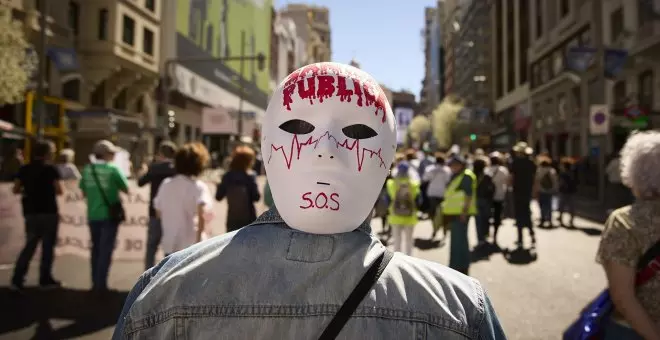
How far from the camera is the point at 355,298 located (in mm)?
1161

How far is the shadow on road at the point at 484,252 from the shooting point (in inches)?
324

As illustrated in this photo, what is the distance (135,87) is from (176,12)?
8.09 metres

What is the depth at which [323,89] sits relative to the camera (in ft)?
4.43

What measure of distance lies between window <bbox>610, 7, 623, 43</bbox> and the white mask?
2530 centimetres

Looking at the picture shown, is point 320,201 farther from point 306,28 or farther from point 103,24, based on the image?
point 306,28

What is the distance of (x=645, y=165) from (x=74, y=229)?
7.13 m

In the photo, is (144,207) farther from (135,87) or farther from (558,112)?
(558,112)

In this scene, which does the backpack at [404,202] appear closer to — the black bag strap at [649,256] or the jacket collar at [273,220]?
the black bag strap at [649,256]

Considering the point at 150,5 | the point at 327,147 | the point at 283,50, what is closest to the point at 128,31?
the point at 150,5

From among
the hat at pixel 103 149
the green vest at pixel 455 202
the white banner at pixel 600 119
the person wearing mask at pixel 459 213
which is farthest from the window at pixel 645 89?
the hat at pixel 103 149

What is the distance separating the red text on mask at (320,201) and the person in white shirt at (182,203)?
13.1 feet

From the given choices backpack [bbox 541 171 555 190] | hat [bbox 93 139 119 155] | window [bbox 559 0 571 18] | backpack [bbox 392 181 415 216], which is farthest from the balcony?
hat [bbox 93 139 119 155]

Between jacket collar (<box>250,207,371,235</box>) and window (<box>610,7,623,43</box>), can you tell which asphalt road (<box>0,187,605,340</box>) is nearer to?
jacket collar (<box>250,207,371,235</box>)

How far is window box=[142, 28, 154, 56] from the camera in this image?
2917 cm
